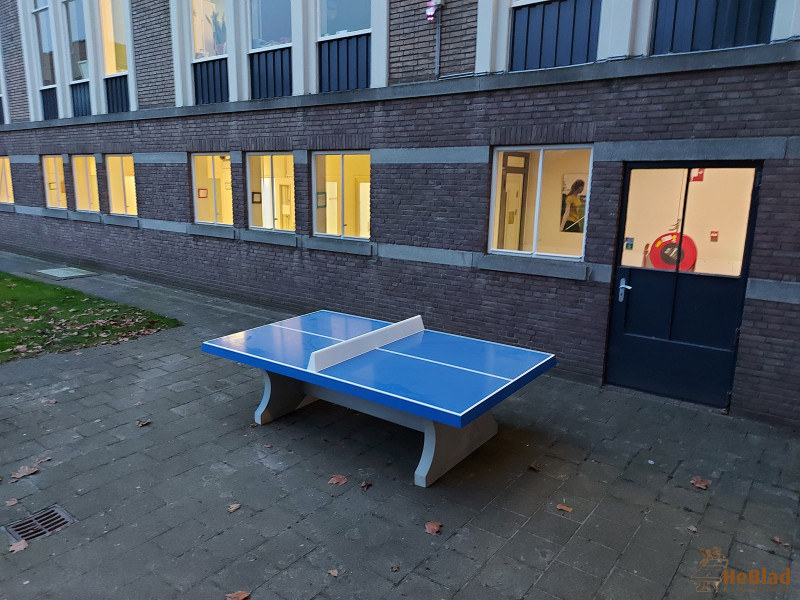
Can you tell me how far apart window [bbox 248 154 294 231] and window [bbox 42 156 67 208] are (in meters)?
7.50

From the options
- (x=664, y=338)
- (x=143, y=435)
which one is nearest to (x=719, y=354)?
(x=664, y=338)

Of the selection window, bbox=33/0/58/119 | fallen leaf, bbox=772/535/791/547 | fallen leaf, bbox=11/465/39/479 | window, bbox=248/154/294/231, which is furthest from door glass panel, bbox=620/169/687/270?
window, bbox=33/0/58/119

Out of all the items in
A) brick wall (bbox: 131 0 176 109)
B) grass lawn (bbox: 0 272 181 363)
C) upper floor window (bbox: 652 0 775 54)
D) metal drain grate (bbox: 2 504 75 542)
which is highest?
brick wall (bbox: 131 0 176 109)

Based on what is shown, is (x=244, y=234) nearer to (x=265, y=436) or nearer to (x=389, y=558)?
(x=265, y=436)

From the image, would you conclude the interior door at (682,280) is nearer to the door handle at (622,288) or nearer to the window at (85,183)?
the door handle at (622,288)

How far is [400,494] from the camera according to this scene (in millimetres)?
4520

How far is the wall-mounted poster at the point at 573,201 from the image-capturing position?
22.5 feet

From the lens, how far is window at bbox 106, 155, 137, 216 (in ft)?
42.2

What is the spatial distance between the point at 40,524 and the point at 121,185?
35.7 ft

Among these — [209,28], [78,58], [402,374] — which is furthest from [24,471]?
[78,58]

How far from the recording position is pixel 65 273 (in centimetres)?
1353

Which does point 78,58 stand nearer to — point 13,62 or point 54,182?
point 13,62

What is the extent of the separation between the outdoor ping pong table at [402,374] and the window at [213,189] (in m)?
5.53

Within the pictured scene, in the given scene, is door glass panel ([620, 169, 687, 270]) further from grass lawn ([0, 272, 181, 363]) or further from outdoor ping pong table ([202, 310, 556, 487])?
grass lawn ([0, 272, 181, 363])
